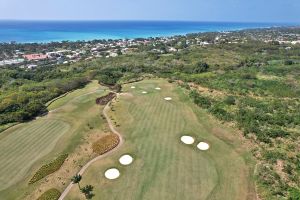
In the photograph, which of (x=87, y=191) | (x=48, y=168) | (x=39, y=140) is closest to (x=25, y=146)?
(x=39, y=140)

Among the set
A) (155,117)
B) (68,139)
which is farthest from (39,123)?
(155,117)

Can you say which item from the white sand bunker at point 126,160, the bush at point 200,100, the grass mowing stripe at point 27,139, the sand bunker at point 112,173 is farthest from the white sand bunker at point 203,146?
the grass mowing stripe at point 27,139

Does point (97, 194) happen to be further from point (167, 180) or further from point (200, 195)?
point (200, 195)

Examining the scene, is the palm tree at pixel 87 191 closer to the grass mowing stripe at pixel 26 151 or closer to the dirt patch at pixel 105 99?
the grass mowing stripe at pixel 26 151

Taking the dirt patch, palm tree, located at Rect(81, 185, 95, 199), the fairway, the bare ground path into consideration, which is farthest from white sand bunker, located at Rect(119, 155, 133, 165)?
the dirt patch

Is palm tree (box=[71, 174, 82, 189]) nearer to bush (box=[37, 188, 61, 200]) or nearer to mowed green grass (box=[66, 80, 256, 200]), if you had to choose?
mowed green grass (box=[66, 80, 256, 200])
